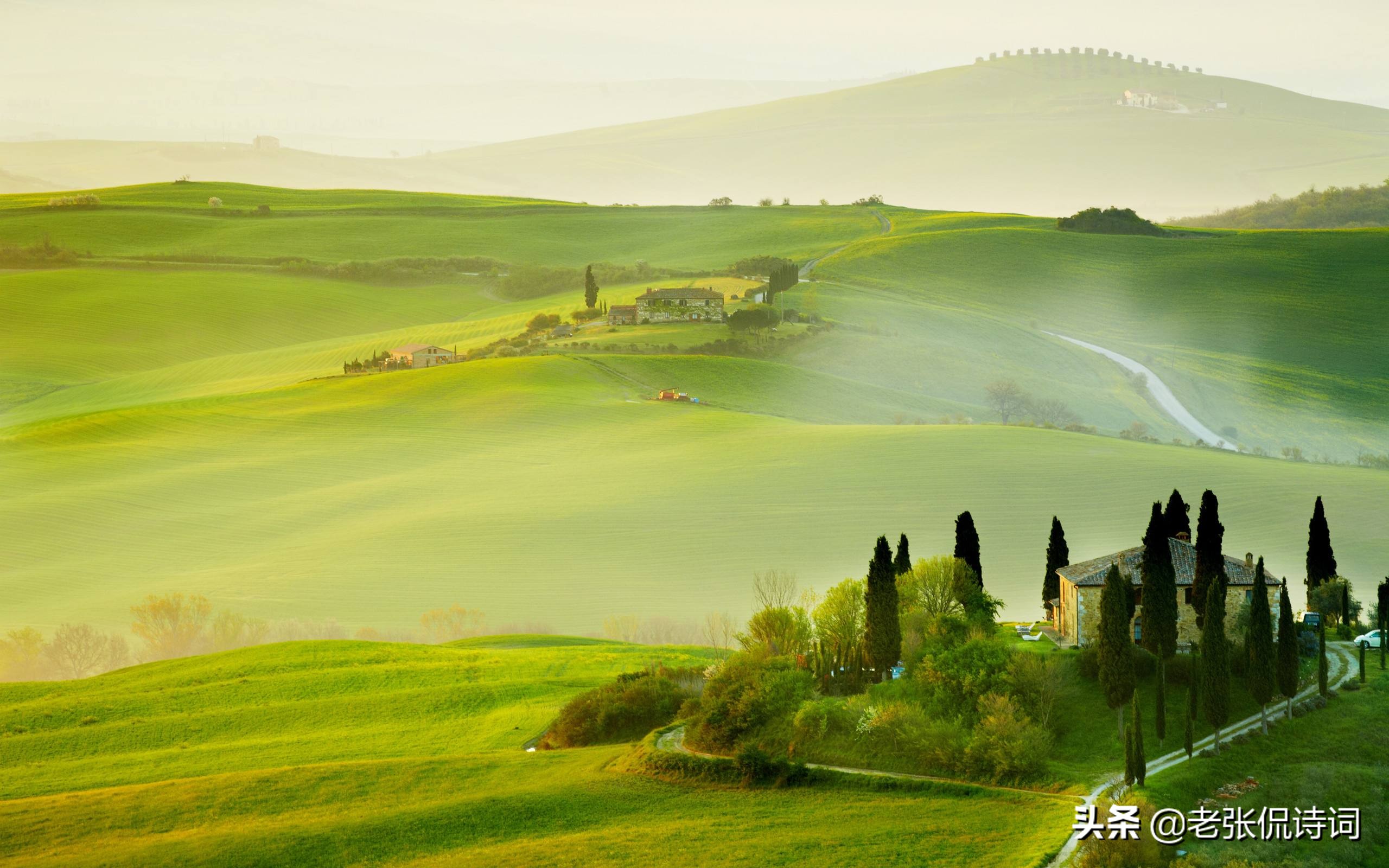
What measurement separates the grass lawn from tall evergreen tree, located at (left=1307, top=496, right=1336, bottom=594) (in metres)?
15.7

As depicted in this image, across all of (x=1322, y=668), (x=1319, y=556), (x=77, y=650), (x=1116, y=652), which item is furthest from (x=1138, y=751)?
(x=77, y=650)

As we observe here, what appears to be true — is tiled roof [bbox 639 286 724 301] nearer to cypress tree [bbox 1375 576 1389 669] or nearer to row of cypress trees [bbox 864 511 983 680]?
row of cypress trees [bbox 864 511 983 680]

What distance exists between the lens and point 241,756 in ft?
160

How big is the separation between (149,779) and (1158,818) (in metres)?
33.0

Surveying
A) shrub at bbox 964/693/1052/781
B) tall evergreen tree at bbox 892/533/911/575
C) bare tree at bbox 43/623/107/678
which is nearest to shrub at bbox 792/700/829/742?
shrub at bbox 964/693/1052/781

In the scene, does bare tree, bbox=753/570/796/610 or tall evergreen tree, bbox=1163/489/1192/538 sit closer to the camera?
tall evergreen tree, bbox=1163/489/1192/538

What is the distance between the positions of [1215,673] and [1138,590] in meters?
8.65

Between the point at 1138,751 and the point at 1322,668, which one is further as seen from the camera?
the point at 1322,668

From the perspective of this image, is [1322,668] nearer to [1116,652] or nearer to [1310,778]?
[1116,652]

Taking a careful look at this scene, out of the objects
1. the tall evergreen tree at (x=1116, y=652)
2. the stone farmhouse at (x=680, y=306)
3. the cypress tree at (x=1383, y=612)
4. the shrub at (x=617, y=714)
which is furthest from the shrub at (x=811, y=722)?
the stone farmhouse at (x=680, y=306)

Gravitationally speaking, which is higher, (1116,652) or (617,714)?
(1116,652)

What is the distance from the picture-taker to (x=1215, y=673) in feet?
135

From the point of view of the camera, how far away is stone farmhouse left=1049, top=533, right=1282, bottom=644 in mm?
48875

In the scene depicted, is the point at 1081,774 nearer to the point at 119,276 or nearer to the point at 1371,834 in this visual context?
the point at 1371,834
